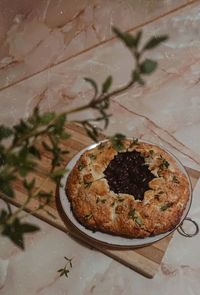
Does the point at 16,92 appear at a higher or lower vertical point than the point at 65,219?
higher

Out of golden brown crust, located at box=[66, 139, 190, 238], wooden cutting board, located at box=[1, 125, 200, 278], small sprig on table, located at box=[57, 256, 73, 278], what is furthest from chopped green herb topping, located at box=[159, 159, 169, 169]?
small sprig on table, located at box=[57, 256, 73, 278]

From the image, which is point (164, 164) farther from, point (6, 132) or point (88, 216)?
point (6, 132)

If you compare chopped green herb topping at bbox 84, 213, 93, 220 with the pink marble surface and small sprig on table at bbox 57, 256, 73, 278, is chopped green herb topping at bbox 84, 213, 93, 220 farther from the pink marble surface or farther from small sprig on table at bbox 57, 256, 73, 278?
the pink marble surface

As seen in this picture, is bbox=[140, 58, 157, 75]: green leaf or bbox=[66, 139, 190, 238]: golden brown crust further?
bbox=[66, 139, 190, 238]: golden brown crust

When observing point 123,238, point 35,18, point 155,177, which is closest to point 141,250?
point 123,238

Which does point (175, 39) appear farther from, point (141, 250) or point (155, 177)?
point (141, 250)
